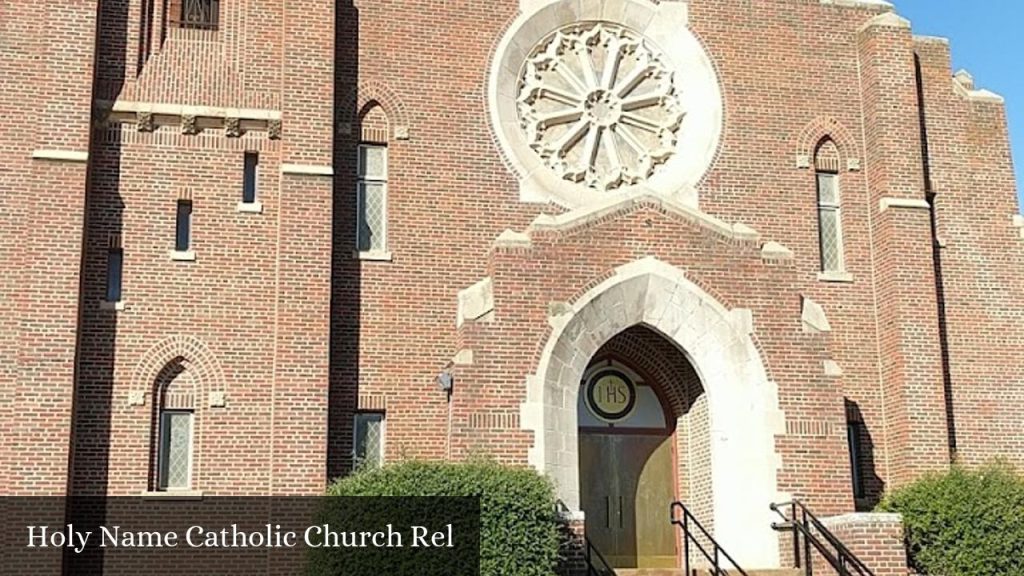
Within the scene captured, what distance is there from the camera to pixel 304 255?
1920cm

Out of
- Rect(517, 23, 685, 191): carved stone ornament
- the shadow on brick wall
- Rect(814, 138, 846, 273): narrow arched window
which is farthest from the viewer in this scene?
Rect(814, 138, 846, 273): narrow arched window

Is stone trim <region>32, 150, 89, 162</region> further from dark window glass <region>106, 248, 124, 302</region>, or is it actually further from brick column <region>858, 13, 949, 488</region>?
brick column <region>858, 13, 949, 488</region>

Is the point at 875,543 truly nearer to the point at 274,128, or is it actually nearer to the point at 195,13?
the point at 274,128

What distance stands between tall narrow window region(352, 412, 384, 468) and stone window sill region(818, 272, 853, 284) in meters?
7.35

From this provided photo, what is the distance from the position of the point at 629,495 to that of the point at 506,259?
167 inches

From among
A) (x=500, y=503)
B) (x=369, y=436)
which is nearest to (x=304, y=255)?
(x=369, y=436)

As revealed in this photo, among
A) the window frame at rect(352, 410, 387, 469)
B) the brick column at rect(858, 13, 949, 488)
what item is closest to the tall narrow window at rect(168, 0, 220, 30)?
the window frame at rect(352, 410, 387, 469)

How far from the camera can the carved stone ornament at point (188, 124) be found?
19578 millimetres

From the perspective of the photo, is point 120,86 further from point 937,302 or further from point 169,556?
point 937,302

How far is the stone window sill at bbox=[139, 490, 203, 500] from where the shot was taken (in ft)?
60.0

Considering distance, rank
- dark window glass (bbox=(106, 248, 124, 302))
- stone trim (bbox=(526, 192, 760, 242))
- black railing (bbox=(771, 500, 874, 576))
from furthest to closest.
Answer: stone trim (bbox=(526, 192, 760, 242))
dark window glass (bbox=(106, 248, 124, 302))
black railing (bbox=(771, 500, 874, 576))

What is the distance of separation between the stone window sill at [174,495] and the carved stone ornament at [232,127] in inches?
199

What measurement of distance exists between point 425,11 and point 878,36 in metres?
7.44

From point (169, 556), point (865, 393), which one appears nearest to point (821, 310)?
point (865, 393)
